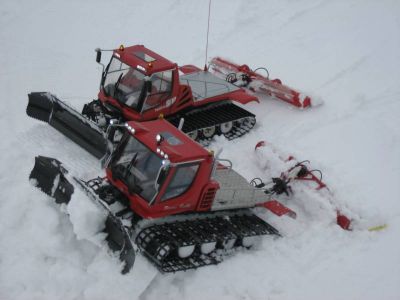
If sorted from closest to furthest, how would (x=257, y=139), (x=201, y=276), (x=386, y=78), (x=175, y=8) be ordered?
(x=201, y=276) < (x=257, y=139) < (x=386, y=78) < (x=175, y=8)

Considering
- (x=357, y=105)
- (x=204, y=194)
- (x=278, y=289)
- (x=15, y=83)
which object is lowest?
(x=15, y=83)

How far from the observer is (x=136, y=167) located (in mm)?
9211

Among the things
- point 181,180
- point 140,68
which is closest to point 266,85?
point 140,68

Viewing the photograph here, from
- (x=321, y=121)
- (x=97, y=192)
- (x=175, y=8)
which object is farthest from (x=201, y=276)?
(x=175, y=8)

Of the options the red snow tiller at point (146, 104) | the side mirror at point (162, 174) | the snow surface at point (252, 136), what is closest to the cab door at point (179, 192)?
the side mirror at point (162, 174)

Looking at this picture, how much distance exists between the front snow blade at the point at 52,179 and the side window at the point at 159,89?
9.93 ft

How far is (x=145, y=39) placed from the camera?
1752 cm

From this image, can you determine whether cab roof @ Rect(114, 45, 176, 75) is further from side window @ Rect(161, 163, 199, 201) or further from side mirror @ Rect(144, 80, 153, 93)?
side window @ Rect(161, 163, 199, 201)

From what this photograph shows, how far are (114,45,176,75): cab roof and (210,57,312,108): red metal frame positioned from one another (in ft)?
11.0

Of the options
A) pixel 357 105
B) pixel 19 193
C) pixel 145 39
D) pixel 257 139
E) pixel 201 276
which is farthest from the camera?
pixel 145 39

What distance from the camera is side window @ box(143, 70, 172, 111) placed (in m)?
12.1

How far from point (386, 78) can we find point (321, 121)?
9.24ft

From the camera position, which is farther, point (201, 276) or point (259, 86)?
point (259, 86)

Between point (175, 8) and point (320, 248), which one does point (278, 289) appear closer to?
point (320, 248)
